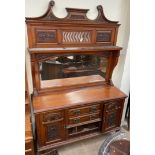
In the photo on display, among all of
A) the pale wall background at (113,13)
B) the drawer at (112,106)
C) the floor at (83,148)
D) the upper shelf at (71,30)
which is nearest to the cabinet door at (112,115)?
the drawer at (112,106)

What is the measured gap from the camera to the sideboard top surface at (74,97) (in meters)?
1.67

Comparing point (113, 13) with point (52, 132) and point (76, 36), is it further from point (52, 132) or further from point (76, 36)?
point (52, 132)

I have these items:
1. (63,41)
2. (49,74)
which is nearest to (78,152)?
(49,74)

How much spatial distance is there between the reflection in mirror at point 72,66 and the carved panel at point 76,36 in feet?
0.67

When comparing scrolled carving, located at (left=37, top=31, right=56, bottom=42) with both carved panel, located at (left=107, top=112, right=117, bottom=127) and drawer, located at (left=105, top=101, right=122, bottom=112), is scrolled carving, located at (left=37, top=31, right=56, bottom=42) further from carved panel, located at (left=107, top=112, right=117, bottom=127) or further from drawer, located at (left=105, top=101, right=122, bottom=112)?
carved panel, located at (left=107, top=112, right=117, bottom=127)

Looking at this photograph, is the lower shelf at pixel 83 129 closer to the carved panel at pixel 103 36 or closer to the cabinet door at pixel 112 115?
the cabinet door at pixel 112 115

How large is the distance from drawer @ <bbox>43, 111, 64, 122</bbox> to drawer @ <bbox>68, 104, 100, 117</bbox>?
0.11 meters

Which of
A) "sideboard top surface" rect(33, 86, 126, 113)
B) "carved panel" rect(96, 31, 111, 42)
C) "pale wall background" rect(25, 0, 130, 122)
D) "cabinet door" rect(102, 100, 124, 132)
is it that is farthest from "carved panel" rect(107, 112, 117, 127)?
"carved panel" rect(96, 31, 111, 42)

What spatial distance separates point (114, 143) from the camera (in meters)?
1.38

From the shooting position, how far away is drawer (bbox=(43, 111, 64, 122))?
1657mm

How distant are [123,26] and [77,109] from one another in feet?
4.00
